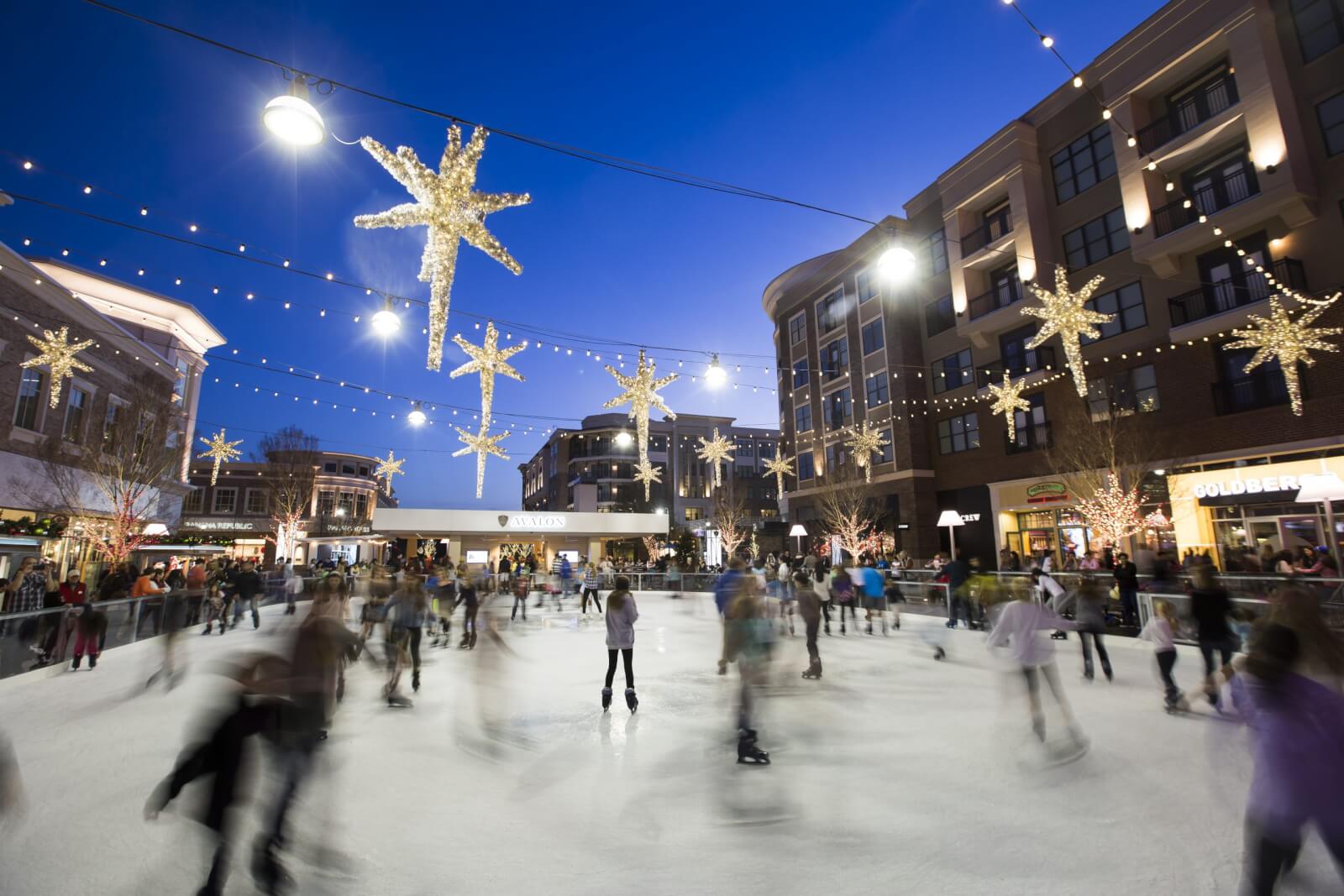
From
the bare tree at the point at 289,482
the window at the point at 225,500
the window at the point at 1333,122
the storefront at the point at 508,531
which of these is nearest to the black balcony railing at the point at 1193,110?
the window at the point at 1333,122

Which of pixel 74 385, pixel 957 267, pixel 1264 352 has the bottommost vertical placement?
pixel 1264 352

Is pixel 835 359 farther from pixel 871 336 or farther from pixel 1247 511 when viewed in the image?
pixel 1247 511

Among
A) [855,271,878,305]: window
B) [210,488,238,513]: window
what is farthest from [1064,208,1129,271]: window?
[210,488,238,513]: window

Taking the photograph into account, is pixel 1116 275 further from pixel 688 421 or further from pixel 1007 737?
pixel 688 421

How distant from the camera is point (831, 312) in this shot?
35594 millimetres

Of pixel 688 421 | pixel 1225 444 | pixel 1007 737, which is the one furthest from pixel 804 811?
pixel 688 421

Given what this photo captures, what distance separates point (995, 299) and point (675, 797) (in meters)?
25.9

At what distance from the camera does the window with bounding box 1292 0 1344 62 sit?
15836 millimetres

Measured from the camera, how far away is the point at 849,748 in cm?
589

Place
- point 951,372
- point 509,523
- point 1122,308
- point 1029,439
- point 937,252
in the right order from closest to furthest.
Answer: point 1122,308 → point 1029,439 → point 951,372 → point 937,252 → point 509,523

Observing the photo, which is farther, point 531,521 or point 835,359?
point 835,359

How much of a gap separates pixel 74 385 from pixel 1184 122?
36.4 metres

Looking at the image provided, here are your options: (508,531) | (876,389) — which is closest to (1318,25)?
(876,389)

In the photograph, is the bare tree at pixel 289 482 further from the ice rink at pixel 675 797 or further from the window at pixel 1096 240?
the window at pixel 1096 240
